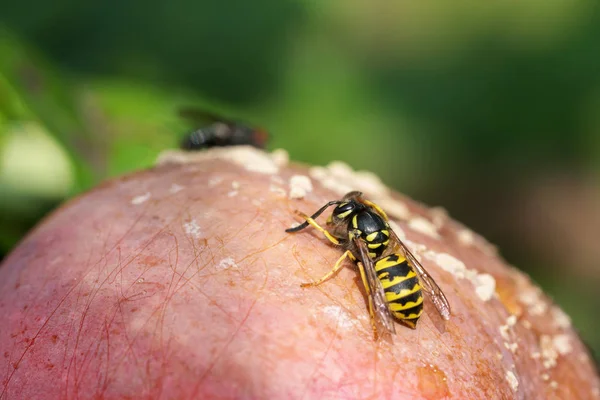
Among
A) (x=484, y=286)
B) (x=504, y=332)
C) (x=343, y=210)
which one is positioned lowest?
(x=504, y=332)

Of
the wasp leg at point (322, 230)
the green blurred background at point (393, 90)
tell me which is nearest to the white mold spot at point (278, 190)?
the wasp leg at point (322, 230)

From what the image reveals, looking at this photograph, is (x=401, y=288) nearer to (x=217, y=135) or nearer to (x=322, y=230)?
(x=322, y=230)

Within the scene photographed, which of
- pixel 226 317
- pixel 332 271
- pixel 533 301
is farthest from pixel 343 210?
pixel 533 301

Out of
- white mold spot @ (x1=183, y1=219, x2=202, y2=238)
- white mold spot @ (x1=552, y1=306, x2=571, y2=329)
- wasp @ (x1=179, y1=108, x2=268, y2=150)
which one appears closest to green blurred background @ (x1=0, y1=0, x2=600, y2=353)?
wasp @ (x1=179, y1=108, x2=268, y2=150)

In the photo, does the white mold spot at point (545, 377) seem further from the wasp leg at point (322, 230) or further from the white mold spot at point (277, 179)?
the white mold spot at point (277, 179)

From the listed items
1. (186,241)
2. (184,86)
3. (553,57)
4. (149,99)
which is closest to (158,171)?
(186,241)

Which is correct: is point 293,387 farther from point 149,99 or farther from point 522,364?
point 149,99

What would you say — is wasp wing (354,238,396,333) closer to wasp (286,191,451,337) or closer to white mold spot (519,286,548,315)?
wasp (286,191,451,337)
